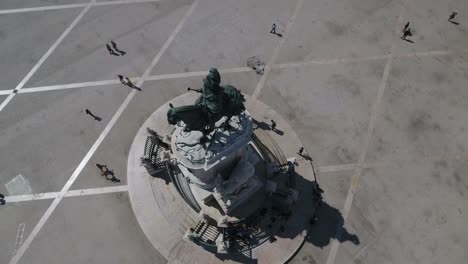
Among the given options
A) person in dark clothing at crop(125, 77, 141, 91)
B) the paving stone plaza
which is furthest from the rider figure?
person in dark clothing at crop(125, 77, 141, 91)

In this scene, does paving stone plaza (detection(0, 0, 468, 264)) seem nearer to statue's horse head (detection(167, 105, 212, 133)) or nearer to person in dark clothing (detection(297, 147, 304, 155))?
person in dark clothing (detection(297, 147, 304, 155))

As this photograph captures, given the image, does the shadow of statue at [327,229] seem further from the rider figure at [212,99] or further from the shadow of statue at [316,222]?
the rider figure at [212,99]

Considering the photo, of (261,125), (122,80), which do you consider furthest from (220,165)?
(122,80)

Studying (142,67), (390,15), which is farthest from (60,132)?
(390,15)

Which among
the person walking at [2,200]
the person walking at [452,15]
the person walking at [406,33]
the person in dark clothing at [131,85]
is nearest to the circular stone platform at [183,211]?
the person in dark clothing at [131,85]

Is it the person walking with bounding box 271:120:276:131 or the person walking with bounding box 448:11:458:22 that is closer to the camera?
the person walking with bounding box 271:120:276:131

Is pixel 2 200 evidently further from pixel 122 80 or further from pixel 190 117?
pixel 190 117
